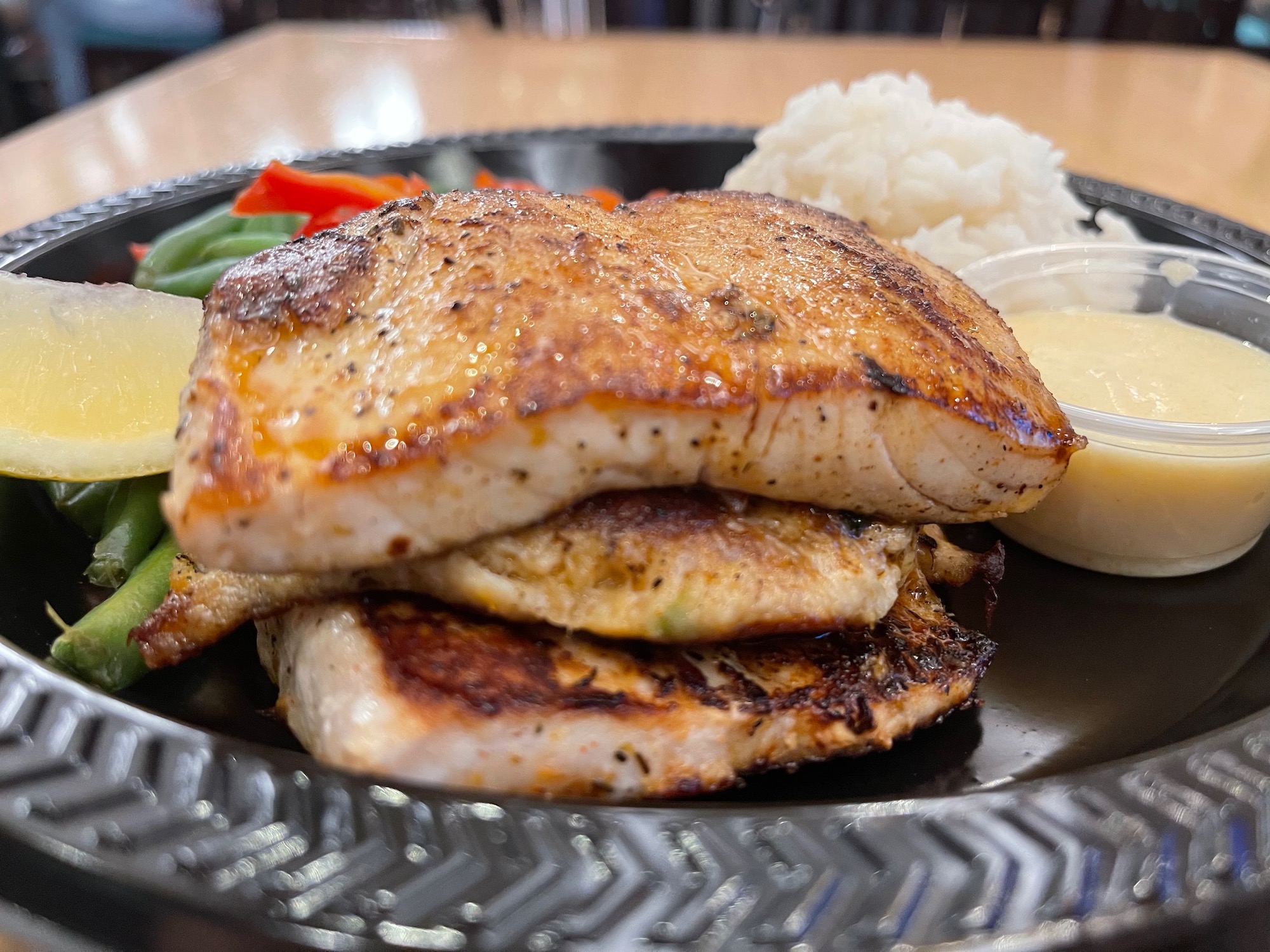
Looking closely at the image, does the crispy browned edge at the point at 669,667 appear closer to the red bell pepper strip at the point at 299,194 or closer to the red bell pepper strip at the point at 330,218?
the red bell pepper strip at the point at 330,218

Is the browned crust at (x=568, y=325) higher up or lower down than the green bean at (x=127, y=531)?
higher up

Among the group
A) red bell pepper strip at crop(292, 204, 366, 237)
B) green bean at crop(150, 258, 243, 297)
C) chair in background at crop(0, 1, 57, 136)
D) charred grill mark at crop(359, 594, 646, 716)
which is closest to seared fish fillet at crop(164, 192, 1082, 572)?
charred grill mark at crop(359, 594, 646, 716)

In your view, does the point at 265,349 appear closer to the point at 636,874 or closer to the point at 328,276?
the point at 328,276

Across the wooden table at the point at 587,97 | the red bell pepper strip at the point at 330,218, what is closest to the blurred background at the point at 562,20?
the wooden table at the point at 587,97

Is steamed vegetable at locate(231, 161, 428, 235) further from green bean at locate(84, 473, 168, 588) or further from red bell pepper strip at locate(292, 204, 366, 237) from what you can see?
green bean at locate(84, 473, 168, 588)

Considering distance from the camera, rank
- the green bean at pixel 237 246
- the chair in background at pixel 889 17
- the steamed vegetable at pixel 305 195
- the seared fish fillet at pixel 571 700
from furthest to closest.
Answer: the chair in background at pixel 889 17 < the steamed vegetable at pixel 305 195 < the green bean at pixel 237 246 < the seared fish fillet at pixel 571 700

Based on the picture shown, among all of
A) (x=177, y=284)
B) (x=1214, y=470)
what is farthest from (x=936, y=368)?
(x=177, y=284)

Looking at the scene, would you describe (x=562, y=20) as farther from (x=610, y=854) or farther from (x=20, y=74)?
(x=610, y=854)
